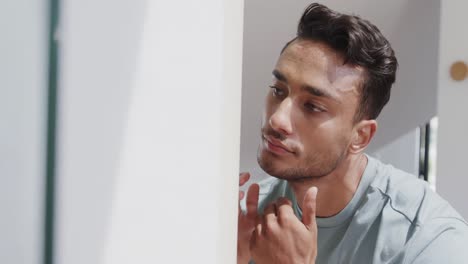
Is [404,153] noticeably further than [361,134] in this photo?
Yes

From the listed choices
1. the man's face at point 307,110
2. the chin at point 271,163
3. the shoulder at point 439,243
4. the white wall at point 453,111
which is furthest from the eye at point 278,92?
the white wall at point 453,111

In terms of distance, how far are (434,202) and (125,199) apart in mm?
958

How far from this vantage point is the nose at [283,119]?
1039 millimetres

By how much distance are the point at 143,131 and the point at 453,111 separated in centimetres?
185

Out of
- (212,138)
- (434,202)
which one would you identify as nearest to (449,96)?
(434,202)

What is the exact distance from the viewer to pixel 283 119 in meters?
1.04

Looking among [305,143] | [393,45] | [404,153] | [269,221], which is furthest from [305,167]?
[404,153]

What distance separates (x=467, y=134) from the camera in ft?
6.34

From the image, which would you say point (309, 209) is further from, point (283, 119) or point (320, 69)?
Result: point (320, 69)

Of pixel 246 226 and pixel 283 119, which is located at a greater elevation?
pixel 283 119

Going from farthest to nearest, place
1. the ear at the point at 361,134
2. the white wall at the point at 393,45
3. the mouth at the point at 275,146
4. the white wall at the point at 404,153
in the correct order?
the white wall at the point at 404,153 → the white wall at the point at 393,45 → the ear at the point at 361,134 → the mouth at the point at 275,146

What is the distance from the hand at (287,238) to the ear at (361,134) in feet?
0.81

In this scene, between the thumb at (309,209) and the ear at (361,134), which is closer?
the thumb at (309,209)

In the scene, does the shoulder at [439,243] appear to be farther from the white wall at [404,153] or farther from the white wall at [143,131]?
the white wall at [404,153]
